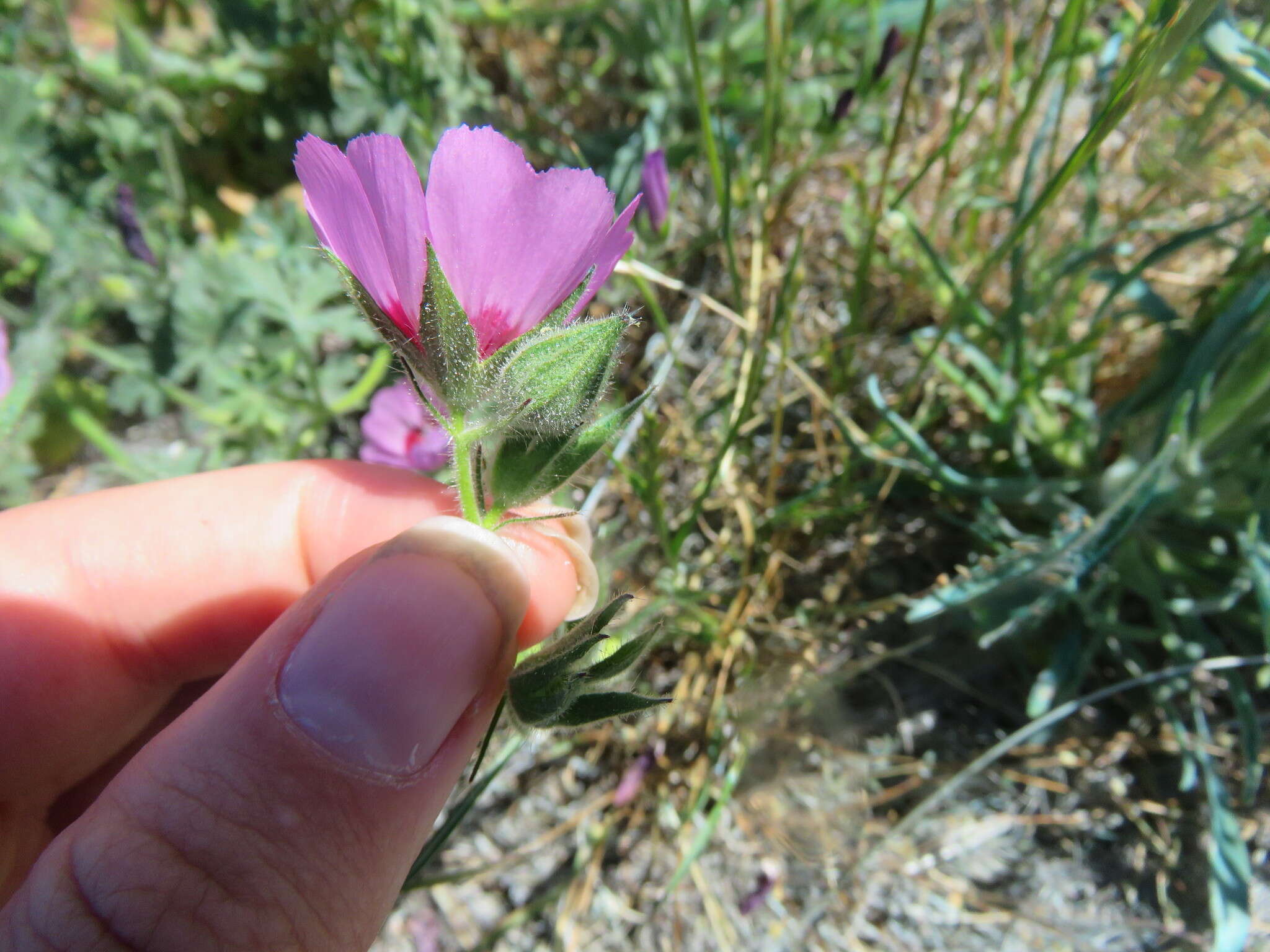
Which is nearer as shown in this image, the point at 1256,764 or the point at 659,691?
the point at 1256,764

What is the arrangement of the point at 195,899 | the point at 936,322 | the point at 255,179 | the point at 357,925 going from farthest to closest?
the point at 255,179 → the point at 936,322 → the point at 357,925 → the point at 195,899

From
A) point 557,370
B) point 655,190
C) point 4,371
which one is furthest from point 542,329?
point 4,371

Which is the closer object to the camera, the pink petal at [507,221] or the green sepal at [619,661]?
the pink petal at [507,221]

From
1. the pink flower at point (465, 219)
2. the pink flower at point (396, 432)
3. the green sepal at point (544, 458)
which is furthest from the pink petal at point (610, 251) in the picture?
the pink flower at point (396, 432)

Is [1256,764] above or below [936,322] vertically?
below

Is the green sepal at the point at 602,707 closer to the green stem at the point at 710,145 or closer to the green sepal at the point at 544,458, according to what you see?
the green sepal at the point at 544,458

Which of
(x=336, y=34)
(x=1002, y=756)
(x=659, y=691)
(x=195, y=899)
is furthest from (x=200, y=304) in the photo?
(x=1002, y=756)

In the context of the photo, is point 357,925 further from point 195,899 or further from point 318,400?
point 318,400
